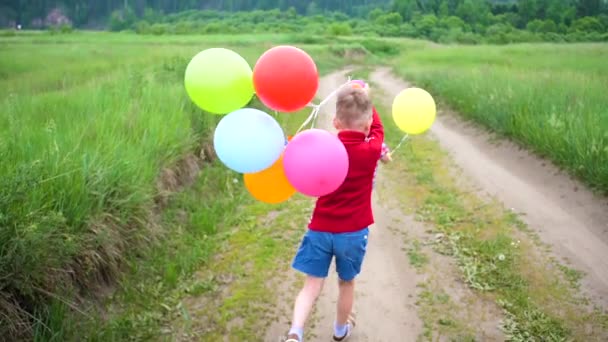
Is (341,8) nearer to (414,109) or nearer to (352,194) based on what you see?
(414,109)

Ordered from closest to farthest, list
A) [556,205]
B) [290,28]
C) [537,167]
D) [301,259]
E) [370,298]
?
[301,259], [370,298], [556,205], [537,167], [290,28]

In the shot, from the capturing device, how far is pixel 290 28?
5619cm

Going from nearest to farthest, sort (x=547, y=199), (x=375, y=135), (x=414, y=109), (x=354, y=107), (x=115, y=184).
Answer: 1. (x=354, y=107)
2. (x=375, y=135)
3. (x=414, y=109)
4. (x=115, y=184)
5. (x=547, y=199)

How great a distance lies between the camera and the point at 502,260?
4.17 meters

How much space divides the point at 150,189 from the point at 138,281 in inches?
36.1

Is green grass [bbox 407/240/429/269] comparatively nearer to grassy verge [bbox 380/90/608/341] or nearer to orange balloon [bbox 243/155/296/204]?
grassy verge [bbox 380/90/608/341]

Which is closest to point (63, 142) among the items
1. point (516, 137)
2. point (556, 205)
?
point (556, 205)

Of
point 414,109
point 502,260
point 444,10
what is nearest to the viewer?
point 414,109

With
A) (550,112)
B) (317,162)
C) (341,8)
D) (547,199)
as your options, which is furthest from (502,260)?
(341,8)

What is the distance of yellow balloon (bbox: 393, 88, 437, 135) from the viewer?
3.38m

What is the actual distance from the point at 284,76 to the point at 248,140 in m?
0.40

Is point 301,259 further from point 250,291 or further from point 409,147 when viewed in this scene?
point 409,147

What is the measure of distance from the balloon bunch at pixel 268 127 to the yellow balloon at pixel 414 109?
0.89 m

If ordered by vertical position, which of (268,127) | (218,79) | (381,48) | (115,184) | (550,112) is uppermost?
(218,79)
